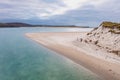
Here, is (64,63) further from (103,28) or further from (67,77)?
(103,28)

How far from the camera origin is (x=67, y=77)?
1417 cm

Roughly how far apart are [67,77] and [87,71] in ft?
7.10

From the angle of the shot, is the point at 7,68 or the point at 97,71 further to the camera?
the point at 7,68

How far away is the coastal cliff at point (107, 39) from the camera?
67.6 feet

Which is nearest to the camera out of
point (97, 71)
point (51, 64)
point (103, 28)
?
point (97, 71)

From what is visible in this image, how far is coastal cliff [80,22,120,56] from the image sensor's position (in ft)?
67.6

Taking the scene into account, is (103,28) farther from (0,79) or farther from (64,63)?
(0,79)

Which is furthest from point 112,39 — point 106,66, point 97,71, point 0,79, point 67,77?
point 0,79

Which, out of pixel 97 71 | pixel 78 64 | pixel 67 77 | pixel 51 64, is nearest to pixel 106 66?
pixel 97 71

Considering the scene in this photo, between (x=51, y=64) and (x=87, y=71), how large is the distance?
456cm

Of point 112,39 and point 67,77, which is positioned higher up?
point 112,39

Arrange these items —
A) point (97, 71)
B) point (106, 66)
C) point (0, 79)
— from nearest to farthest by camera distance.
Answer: point (0, 79) < point (97, 71) < point (106, 66)

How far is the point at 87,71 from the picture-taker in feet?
50.8

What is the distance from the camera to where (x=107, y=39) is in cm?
2308
